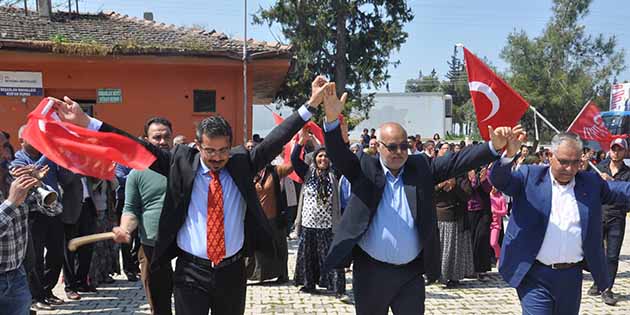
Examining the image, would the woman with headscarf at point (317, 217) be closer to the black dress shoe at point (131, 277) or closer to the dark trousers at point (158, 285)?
the black dress shoe at point (131, 277)

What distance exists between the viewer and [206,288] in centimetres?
359

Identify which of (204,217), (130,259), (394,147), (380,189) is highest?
(394,147)

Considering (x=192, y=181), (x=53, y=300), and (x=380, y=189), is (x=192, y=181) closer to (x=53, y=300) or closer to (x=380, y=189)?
(x=380, y=189)

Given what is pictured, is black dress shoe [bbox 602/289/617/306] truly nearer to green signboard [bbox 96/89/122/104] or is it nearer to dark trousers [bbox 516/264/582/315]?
dark trousers [bbox 516/264/582/315]

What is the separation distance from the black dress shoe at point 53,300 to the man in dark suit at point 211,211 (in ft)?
12.6

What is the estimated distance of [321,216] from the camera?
740cm

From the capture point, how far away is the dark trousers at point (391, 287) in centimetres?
383

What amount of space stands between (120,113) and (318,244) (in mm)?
7229

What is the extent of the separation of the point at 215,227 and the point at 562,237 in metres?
2.49

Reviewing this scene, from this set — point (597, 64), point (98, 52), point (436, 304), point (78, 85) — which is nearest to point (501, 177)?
point (436, 304)

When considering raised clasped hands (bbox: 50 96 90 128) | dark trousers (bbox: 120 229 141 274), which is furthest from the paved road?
raised clasped hands (bbox: 50 96 90 128)

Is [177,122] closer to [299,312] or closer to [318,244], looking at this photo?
[318,244]

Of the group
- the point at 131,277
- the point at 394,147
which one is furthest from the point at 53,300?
the point at 394,147

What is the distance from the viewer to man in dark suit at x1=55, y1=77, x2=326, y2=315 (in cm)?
355
